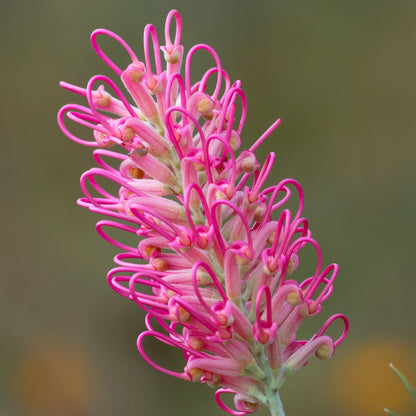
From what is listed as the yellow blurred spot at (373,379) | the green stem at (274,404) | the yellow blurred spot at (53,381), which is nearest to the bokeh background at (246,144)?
the yellow blurred spot at (53,381)

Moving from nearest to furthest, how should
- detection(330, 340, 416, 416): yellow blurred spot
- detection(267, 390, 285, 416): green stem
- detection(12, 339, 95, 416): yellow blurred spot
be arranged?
detection(267, 390, 285, 416): green stem, detection(330, 340, 416, 416): yellow blurred spot, detection(12, 339, 95, 416): yellow blurred spot

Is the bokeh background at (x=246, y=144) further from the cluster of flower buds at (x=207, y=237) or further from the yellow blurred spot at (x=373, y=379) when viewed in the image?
the cluster of flower buds at (x=207, y=237)

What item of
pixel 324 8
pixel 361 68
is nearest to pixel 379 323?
pixel 361 68

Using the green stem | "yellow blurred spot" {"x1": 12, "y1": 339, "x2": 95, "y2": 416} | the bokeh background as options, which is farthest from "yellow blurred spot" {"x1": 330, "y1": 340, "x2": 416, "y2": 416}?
the green stem

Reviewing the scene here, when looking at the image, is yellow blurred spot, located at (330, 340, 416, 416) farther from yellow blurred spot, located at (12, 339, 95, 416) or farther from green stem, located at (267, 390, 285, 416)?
green stem, located at (267, 390, 285, 416)

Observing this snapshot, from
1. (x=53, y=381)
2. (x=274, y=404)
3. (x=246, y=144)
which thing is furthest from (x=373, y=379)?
(x=274, y=404)

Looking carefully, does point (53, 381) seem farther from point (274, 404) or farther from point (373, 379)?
point (274, 404)

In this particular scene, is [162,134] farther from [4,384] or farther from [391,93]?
[391,93]
